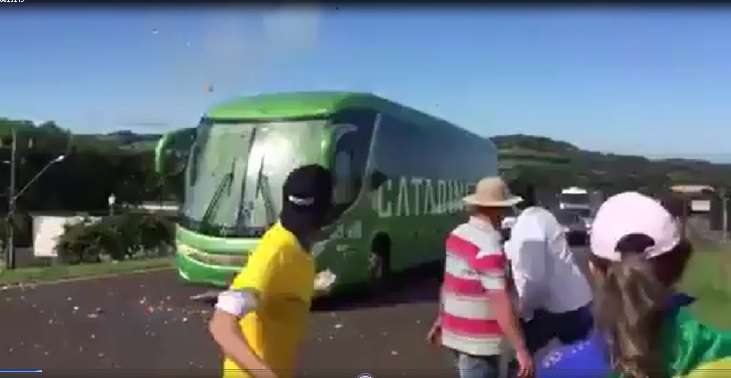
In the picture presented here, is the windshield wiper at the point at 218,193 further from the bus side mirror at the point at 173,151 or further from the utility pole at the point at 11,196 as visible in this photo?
the utility pole at the point at 11,196

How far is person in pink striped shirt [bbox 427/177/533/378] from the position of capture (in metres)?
4.54

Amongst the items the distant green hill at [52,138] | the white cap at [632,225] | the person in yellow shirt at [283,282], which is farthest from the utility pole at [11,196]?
the white cap at [632,225]

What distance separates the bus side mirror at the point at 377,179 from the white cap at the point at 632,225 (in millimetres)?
12729

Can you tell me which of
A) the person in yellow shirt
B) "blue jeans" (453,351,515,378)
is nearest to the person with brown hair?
the person in yellow shirt

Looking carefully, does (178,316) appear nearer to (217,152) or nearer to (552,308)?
(217,152)

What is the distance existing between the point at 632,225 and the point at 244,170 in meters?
12.3

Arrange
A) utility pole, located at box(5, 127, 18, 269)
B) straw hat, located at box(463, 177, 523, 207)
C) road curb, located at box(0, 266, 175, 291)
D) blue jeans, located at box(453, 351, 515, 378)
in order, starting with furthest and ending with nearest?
utility pole, located at box(5, 127, 18, 269), road curb, located at box(0, 266, 175, 291), straw hat, located at box(463, 177, 523, 207), blue jeans, located at box(453, 351, 515, 378)

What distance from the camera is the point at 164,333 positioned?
11.7m

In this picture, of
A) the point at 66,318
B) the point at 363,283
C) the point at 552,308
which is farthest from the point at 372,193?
the point at 552,308

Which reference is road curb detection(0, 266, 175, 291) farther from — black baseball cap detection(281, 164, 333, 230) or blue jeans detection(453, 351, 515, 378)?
black baseball cap detection(281, 164, 333, 230)

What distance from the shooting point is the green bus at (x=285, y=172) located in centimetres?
1400

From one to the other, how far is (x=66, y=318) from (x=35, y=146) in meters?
31.3

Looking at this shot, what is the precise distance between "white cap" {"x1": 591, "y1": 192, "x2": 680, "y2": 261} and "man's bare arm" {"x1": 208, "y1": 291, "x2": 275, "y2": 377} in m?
1.17

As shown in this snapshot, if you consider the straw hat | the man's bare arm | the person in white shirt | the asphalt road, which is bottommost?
the asphalt road
